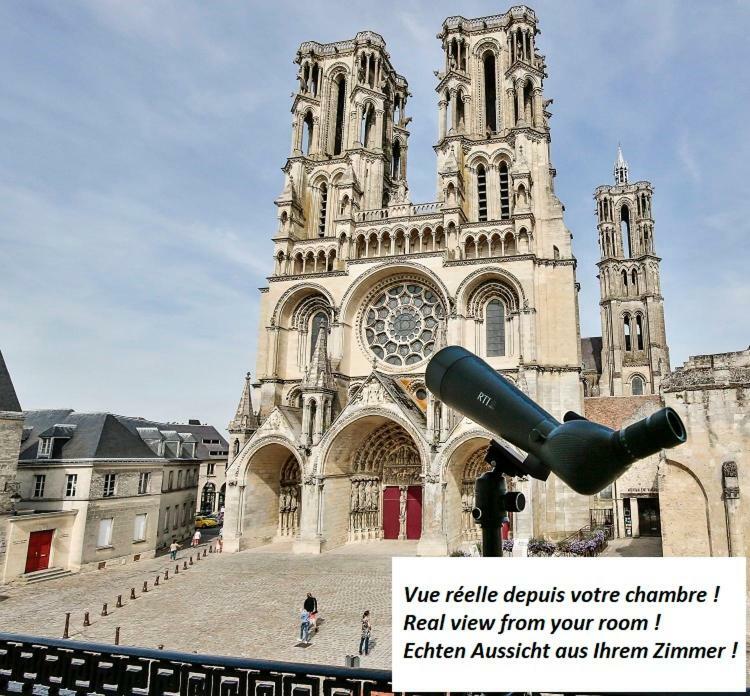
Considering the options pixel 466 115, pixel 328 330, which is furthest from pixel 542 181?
pixel 328 330

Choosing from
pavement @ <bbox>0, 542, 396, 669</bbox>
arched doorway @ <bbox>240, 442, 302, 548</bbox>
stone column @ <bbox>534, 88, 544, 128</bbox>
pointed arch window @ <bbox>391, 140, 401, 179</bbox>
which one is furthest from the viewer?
pointed arch window @ <bbox>391, 140, 401, 179</bbox>

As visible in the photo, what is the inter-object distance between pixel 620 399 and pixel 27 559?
1299 inches

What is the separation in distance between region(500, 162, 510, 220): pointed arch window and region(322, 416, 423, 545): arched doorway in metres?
14.2

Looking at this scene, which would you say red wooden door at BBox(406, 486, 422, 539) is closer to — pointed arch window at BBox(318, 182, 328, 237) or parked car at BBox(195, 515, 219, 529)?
pointed arch window at BBox(318, 182, 328, 237)

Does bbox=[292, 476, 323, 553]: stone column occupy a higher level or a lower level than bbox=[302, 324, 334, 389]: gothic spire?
lower

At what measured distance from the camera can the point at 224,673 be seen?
3.84 metres

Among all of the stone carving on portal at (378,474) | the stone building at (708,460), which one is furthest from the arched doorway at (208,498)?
the stone building at (708,460)

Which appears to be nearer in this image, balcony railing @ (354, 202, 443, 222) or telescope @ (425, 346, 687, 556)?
telescope @ (425, 346, 687, 556)

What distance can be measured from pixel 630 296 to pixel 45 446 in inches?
2109

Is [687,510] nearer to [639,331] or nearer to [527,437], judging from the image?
[527,437]

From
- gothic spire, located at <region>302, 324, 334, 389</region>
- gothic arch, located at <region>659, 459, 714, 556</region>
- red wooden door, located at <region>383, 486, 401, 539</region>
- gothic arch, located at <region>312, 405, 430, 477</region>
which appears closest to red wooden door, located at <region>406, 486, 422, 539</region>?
red wooden door, located at <region>383, 486, 401, 539</region>

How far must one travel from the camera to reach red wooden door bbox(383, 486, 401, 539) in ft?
92.0

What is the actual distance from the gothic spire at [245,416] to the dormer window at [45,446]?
26.7 ft

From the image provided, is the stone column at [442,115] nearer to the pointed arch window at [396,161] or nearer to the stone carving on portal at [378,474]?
the pointed arch window at [396,161]
